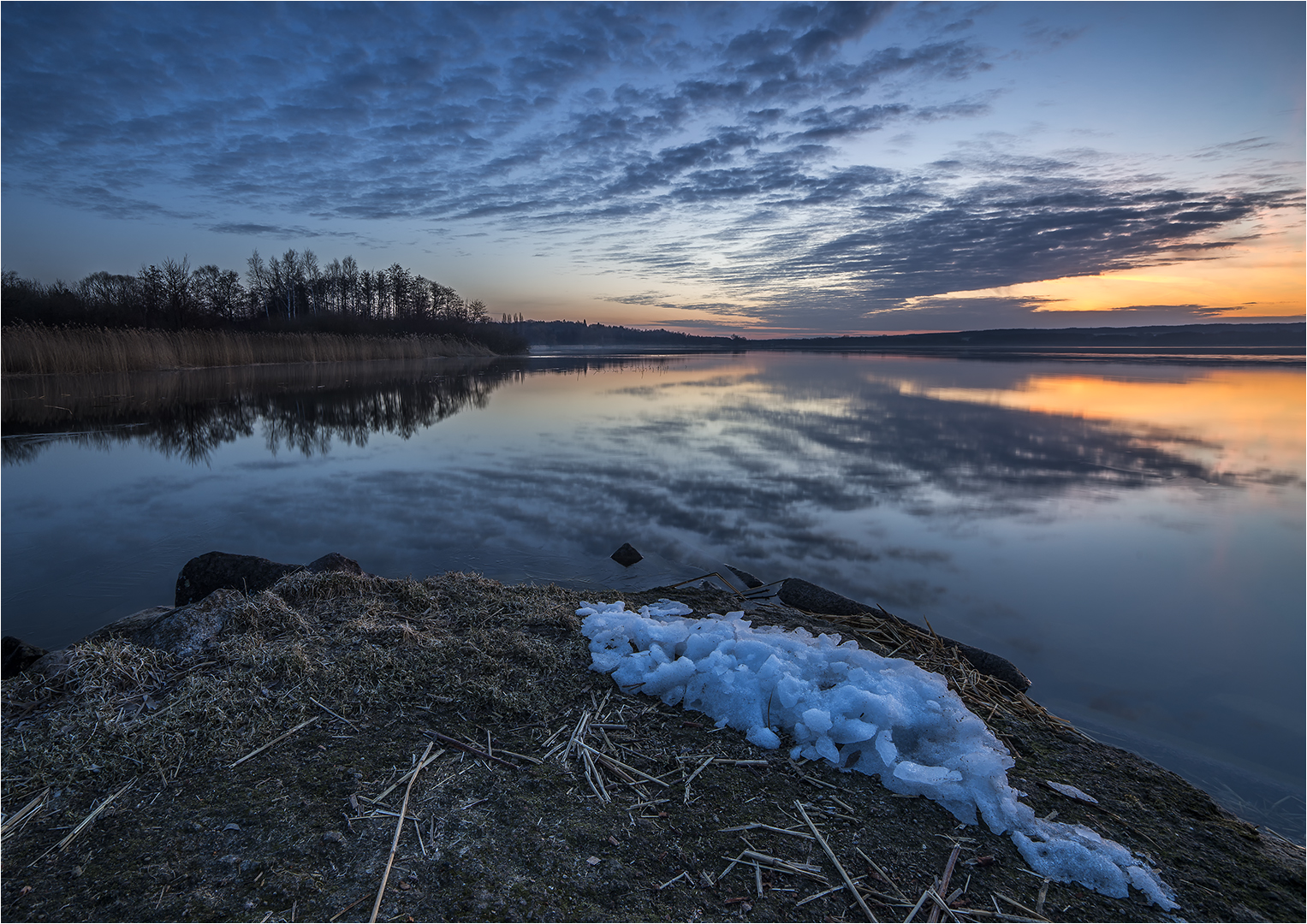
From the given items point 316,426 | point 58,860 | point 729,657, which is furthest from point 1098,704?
point 316,426

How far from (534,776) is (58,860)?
1.83 m

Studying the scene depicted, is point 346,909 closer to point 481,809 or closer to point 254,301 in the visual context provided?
point 481,809

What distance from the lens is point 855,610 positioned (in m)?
4.99

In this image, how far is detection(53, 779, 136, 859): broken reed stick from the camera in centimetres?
230

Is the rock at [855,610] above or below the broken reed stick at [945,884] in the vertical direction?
below

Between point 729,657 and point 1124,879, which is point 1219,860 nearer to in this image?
point 1124,879

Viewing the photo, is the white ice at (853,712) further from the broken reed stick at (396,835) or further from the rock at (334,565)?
the rock at (334,565)

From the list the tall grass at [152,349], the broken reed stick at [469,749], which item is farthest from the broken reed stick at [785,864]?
the tall grass at [152,349]

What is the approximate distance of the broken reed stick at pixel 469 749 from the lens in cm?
282

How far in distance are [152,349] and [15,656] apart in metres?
26.3

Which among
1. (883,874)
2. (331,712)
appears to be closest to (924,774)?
(883,874)

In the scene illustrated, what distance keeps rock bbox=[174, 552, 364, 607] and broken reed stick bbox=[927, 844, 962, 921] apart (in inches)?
190

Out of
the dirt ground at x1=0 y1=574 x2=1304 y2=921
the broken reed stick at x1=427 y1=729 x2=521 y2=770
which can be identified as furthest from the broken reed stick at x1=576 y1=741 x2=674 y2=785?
the broken reed stick at x1=427 y1=729 x2=521 y2=770

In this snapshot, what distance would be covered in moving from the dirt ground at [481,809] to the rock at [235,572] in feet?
5.09
